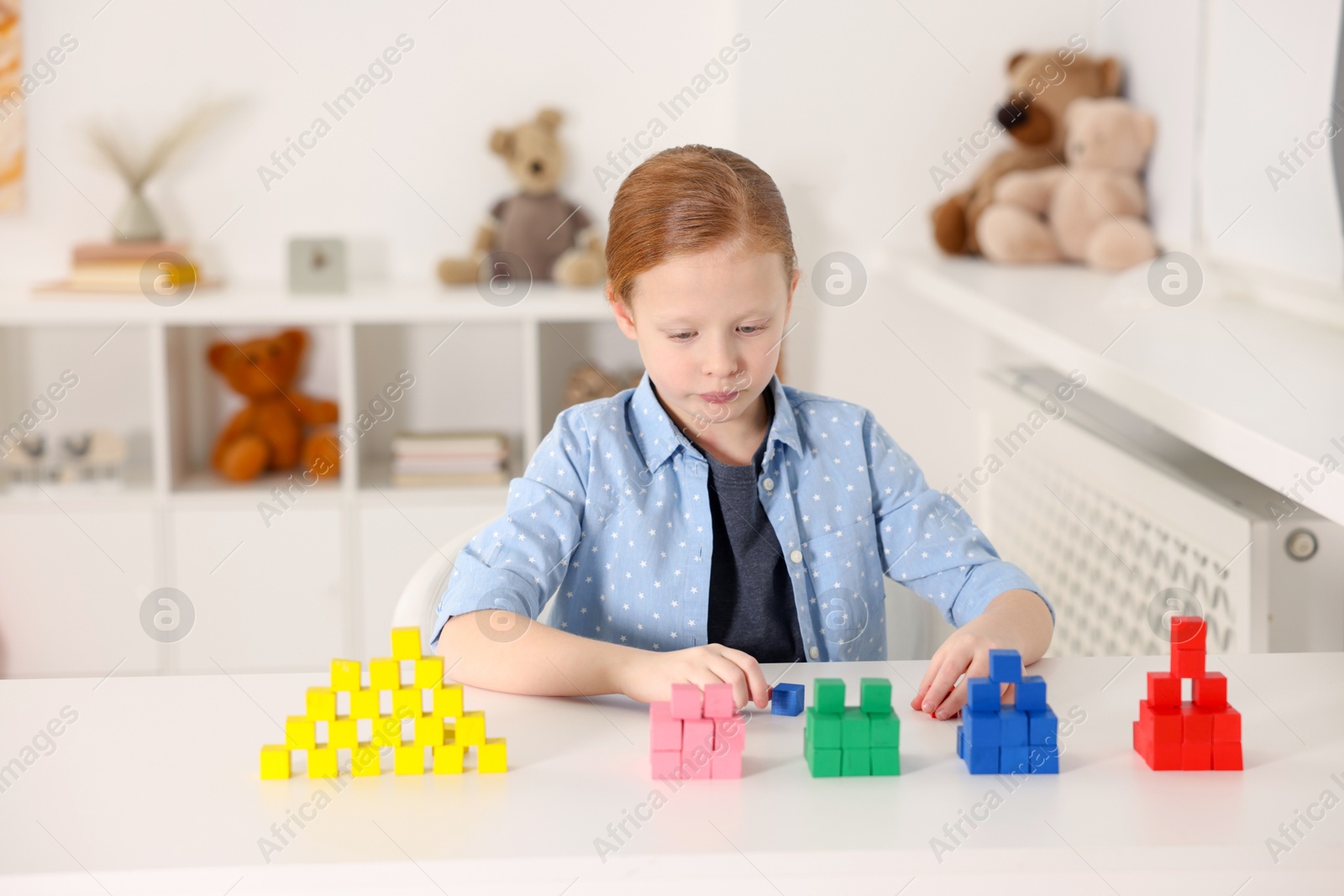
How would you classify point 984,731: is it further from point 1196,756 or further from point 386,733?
point 386,733

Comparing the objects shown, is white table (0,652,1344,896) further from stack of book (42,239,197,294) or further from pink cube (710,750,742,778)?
stack of book (42,239,197,294)

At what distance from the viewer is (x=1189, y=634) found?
0.84 m

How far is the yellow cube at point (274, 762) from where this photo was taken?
0.76 m

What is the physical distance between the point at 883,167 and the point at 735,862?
1.96 m

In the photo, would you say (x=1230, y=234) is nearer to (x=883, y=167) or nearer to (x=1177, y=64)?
(x=1177, y=64)

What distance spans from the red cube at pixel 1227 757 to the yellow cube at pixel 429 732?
0.49m

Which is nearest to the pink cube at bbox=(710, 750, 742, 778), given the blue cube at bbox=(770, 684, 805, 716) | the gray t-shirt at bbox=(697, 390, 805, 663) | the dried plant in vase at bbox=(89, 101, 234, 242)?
the blue cube at bbox=(770, 684, 805, 716)

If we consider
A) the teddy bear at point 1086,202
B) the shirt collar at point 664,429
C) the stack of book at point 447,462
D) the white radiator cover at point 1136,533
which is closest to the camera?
the shirt collar at point 664,429

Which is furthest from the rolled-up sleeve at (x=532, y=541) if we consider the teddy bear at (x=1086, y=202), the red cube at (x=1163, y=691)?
the teddy bear at (x=1086, y=202)

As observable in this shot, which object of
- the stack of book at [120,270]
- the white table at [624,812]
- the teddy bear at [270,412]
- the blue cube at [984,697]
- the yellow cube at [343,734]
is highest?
the stack of book at [120,270]

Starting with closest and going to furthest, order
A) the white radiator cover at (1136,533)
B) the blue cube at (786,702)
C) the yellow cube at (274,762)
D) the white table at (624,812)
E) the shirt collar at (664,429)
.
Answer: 1. the white table at (624,812)
2. the yellow cube at (274,762)
3. the blue cube at (786,702)
4. the shirt collar at (664,429)
5. the white radiator cover at (1136,533)

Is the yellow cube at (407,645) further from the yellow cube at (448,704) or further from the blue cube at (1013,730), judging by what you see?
the blue cube at (1013,730)

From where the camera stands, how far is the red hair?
1.07 meters

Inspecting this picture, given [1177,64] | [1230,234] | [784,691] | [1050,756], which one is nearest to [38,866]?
[784,691]
